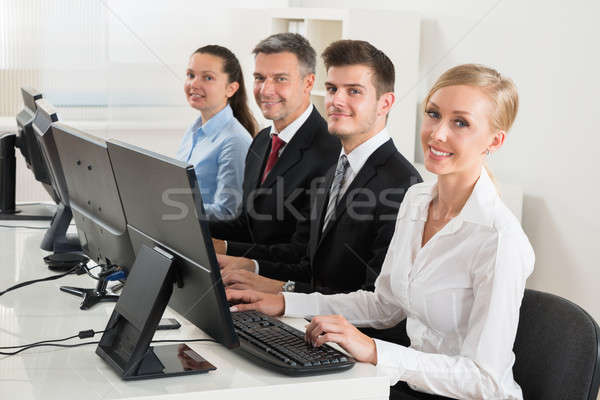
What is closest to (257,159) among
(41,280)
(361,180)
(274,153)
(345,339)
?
(274,153)

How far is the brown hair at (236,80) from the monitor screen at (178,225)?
1.88 m

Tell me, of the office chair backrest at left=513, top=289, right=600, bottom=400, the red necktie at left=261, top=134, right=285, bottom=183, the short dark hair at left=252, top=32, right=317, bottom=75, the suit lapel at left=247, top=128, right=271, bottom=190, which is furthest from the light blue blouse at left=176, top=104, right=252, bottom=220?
the office chair backrest at left=513, top=289, right=600, bottom=400

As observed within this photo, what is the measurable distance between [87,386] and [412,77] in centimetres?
309

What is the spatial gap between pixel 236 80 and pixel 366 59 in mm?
1171

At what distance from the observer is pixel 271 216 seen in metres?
2.59

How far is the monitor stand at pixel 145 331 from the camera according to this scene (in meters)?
1.30

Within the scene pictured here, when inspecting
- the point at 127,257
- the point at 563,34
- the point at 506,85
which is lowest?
the point at 127,257

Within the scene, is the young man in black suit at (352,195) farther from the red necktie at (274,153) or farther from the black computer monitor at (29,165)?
the black computer monitor at (29,165)

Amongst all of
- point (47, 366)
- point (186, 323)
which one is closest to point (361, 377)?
point (186, 323)

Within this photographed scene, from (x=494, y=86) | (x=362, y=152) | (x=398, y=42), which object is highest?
(x=398, y=42)

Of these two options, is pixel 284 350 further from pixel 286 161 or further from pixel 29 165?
pixel 29 165

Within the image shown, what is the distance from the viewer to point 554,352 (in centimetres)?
147

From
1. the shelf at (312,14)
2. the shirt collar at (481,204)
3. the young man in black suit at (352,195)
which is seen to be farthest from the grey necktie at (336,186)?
the shelf at (312,14)

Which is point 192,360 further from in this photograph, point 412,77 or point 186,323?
point 412,77
